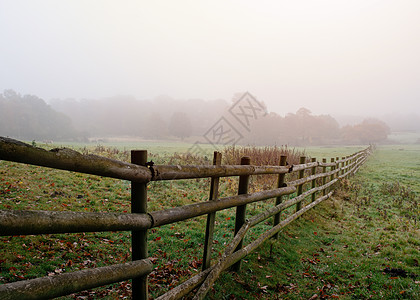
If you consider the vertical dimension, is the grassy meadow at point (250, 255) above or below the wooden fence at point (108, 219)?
below

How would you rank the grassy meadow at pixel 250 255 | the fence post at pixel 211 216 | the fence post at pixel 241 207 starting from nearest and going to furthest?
the fence post at pixel 211 216
the grassy meadow at pixel 250 255
the fence post at pixel 241 207

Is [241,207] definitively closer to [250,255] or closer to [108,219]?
[250,255]

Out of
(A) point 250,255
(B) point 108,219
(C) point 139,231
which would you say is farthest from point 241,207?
(B) point 108,219

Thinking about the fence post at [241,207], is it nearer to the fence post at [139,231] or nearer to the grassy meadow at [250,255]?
the grassy meadow at [250,255]

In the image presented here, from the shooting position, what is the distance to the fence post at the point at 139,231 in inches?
92.9

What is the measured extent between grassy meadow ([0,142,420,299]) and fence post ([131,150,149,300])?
1.31 m

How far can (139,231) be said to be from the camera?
2.41 meters

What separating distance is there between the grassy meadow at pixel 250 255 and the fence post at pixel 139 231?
131 centimetres

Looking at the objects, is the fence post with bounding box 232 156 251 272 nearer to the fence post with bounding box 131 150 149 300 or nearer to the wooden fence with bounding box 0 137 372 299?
the wooden fence with bounding box 0 137 372 299

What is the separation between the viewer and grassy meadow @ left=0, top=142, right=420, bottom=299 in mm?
4051

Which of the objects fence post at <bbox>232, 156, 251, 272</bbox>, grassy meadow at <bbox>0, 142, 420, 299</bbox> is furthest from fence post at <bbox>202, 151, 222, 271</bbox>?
fence post at <bbox>232, 156, 251, 272</bbox>

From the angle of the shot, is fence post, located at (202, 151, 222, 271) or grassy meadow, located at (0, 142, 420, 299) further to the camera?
grassy meadow, located at (0, 142, 420, 299)

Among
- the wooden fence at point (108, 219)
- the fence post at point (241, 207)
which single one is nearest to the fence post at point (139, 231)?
the wooden fence at point (108, 219)

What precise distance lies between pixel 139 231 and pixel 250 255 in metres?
3.32
